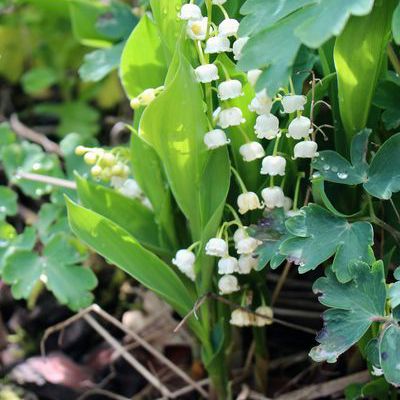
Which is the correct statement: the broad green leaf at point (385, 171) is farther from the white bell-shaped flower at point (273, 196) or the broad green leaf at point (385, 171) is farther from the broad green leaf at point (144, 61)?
the broad green leaf at point (144, 61)

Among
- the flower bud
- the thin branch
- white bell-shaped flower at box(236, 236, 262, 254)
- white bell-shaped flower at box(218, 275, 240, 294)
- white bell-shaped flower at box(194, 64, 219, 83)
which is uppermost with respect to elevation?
white bell-shaped flower at box(194, 64, 219, 83)

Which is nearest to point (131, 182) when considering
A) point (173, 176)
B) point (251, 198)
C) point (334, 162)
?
point (173, 176)

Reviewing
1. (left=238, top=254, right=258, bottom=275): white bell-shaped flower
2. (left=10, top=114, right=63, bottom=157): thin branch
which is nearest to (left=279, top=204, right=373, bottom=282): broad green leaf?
(left=238, top=254, right=258, bottom=275): white bell-shaped flower

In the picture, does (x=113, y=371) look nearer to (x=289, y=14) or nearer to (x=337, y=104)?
(x=337, y=104)

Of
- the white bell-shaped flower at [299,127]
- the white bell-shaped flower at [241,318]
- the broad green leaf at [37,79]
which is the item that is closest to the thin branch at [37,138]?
the broad green leaf at [37,79]

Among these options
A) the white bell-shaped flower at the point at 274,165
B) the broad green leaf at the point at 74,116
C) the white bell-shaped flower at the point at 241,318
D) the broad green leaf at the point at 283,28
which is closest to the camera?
the broad green leaf at the point at 283,28

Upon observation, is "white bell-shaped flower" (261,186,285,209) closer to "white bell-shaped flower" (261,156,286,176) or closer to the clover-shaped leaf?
"white bell-shaped flower" (261,156,286,176)
